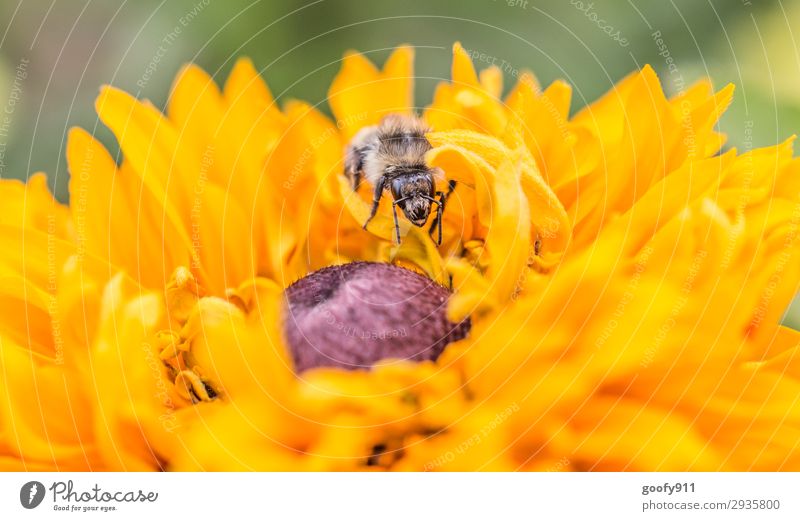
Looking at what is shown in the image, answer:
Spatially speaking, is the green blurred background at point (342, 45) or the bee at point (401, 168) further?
the green blurred background at point (342, 45)

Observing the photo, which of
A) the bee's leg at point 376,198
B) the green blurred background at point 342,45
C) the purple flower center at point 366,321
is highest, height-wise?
the green blurred background at point 342,45

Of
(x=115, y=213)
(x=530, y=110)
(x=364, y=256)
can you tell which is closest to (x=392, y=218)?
(x=364, y=256)

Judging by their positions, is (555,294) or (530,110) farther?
(530,110)
